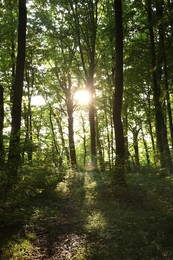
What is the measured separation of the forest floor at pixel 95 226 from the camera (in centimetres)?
633

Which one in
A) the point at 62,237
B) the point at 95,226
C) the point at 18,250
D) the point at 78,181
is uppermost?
the point at 78,181

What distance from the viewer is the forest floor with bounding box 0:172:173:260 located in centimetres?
633

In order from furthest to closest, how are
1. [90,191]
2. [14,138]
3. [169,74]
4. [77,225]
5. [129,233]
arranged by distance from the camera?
1. [169,74]
2. [90,191]
3. [77,225]
4. [14,138]
5. [129,233]

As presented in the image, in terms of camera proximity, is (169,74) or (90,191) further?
(169,74)

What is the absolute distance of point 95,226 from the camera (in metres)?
8.00

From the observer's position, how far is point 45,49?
23406 millimetres

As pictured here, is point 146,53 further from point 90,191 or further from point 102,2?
point 90,191

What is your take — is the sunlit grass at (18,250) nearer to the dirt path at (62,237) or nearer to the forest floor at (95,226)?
the forest floor at (95,226)

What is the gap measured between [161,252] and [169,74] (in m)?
14.3

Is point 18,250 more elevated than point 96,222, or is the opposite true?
point 96,222

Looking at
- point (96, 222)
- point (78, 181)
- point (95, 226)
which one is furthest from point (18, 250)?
point (78, 181)

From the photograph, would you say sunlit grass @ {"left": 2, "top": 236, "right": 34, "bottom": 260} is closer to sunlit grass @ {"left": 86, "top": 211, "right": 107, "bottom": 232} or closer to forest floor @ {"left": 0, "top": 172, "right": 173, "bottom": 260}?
forest floor @ {"left": 0, "top": 172, "right": 173, "bottom": 260}

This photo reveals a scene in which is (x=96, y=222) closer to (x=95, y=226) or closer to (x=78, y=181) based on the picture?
(x=95, y=226)

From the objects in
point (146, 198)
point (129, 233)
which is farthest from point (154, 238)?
point (146, 198)
